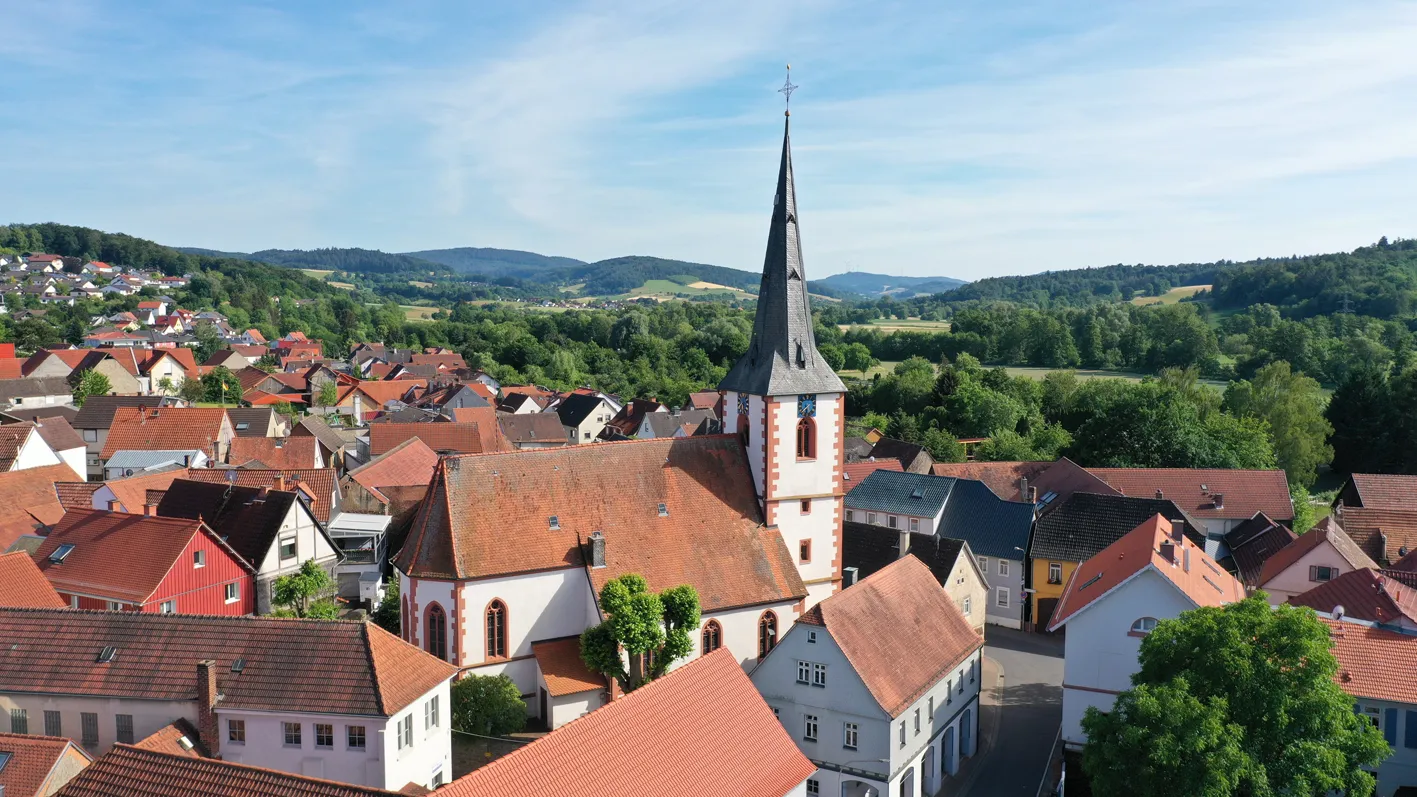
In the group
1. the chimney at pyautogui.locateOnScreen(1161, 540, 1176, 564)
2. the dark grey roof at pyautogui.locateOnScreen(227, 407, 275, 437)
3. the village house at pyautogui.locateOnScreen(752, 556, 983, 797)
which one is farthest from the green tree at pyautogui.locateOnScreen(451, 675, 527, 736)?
the dark grey roof at pyautogui.locateOnScreen(227, 407, 275, 437)

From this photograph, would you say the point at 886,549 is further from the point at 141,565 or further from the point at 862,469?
the point at 141,565

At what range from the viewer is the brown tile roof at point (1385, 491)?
2306 inches

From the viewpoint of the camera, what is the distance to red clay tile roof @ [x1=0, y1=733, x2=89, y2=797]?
2095 cm

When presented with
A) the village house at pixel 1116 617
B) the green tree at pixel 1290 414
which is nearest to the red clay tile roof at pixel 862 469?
the village house at pixel 1116 617

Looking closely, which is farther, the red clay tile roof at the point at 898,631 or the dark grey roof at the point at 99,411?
the dark grey roof at the point at 99,411

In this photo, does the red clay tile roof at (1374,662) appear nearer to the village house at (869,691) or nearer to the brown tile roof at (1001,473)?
the village house at (869,691)

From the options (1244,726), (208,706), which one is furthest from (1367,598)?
(208,706)

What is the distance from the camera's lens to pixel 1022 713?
38344mm

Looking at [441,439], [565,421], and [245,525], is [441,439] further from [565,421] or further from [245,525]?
[565,421]

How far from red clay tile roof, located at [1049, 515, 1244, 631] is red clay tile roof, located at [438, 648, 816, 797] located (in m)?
13.5

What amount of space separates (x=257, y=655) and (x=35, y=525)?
27531 mm

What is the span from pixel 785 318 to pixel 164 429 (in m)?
51.6

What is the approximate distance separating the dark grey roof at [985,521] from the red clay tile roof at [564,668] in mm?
25098

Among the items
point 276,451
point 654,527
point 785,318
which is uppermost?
point 785,318
